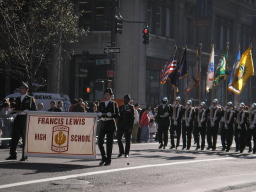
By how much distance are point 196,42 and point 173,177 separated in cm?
3731

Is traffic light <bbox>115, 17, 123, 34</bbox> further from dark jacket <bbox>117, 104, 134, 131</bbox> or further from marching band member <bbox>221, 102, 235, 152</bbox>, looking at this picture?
dark jacket <bbox>117, 104, 134, 131</bbox>

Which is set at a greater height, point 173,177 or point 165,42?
point 165,42

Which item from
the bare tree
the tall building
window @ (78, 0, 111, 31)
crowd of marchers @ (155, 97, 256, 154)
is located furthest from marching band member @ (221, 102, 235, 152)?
window @ (78, 0, 111, 31)

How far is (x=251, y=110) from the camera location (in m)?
24.7

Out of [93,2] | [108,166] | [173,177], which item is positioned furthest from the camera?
[93,2]

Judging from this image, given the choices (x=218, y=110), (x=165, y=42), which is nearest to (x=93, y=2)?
(x=165, y=42)

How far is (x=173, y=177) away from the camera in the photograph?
14.4 meters

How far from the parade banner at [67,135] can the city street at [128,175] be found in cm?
29

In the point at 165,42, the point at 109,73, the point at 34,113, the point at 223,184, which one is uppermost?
the point at 165,42

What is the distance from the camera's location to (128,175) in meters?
14.4

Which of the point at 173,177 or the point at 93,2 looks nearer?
the point at 173,177

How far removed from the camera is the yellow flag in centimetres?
3266

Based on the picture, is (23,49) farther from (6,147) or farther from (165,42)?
(165,42)

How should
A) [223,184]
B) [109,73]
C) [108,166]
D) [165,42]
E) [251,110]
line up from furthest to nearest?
[165,42]
[109,73]
[251,110]
[108,166]
[223,184]
